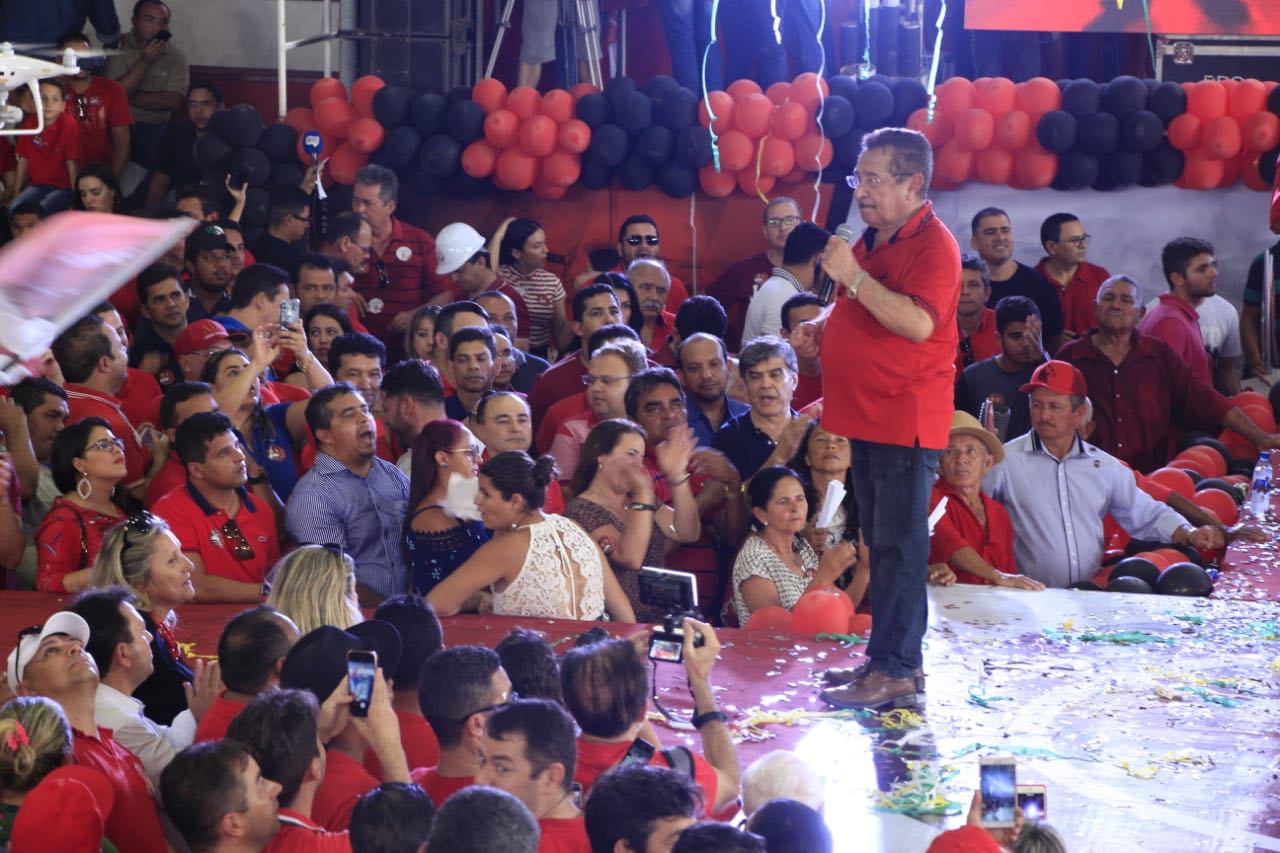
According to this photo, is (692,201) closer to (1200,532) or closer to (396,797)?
(1200,532)

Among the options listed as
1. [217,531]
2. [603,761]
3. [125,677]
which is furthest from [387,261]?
[603,761]

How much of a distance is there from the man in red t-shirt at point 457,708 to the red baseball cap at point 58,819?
2.18 ft

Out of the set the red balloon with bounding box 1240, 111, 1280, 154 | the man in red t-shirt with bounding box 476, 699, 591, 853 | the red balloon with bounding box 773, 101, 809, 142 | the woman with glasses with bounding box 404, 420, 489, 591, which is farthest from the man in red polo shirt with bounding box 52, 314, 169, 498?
the red balloon with bounding box 1240, 111, 1280, 154

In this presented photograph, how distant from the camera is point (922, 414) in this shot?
417 centimetres

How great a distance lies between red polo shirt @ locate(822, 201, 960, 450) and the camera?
13.6 feet

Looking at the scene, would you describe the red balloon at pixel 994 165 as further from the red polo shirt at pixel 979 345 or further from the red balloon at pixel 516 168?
the red balloon at pixel 516 168

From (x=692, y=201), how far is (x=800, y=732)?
5.46 metres

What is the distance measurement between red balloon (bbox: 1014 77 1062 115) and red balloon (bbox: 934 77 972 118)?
0.26m

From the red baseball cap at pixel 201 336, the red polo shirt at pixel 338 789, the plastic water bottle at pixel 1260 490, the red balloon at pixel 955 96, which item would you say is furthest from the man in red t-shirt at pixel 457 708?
the red balloon at pixel 955 96

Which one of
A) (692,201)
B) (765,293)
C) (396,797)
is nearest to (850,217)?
(692,201)

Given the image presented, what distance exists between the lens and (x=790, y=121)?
8.83 metres

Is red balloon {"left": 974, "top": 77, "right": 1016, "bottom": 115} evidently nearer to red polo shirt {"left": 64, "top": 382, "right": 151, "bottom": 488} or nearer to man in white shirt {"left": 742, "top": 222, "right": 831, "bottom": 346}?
man in white shirt {"left": 742, "top": 222, "right": 831, "bottom": 346}

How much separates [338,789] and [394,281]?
205 inches

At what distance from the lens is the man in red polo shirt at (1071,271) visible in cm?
865
